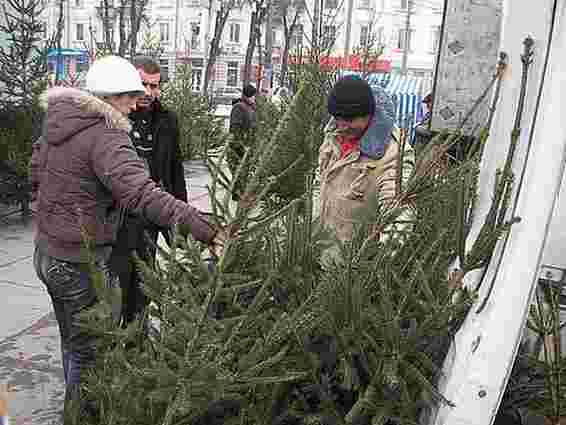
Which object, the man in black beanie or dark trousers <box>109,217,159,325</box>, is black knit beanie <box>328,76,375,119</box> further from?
dark trousers <box>109,217,159,325</box>

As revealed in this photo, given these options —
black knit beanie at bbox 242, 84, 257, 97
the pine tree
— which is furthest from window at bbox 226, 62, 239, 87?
the pine tree

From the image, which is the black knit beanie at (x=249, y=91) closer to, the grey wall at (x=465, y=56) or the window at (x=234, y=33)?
the grey wall at (x=465, y=56)

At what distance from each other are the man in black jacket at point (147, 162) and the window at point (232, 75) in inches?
2223

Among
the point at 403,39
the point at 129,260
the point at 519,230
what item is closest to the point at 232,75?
the point at 403,39

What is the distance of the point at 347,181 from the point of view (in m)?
3.53

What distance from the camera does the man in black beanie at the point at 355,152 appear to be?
338 centimetres

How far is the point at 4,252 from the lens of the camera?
7309mm

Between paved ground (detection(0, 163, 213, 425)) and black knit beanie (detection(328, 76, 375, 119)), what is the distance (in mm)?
743

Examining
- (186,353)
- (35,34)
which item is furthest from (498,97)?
(35,34)

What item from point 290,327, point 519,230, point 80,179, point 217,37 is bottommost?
point 290,327

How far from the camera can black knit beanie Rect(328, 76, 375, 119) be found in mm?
3363

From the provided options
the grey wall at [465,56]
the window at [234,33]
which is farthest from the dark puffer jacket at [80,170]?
the window at [234,33]

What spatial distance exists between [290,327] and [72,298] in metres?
1.48

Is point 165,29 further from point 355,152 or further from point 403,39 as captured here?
point 355,152
